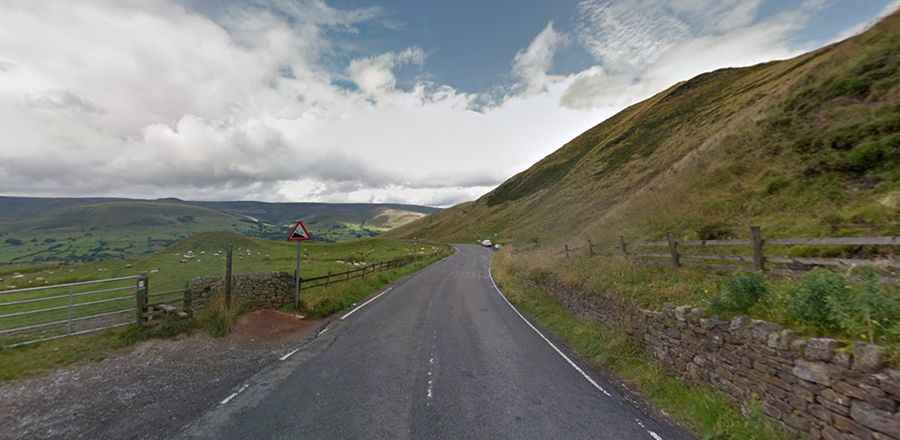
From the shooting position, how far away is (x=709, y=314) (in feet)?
21.3

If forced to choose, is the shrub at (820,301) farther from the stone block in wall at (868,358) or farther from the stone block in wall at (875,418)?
the stone block in wall at (875,418)

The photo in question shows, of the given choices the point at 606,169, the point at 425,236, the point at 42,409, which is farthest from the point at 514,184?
the point at 42,409

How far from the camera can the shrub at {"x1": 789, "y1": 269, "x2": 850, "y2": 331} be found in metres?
4.77

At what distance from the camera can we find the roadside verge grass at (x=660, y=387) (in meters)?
5.02

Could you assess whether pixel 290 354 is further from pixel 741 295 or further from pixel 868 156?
pixel 868 156

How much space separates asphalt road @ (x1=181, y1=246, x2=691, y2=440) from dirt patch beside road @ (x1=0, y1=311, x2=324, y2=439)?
531 mm

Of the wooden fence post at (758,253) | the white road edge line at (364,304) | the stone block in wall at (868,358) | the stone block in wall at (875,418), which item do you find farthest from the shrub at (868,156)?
→ the white road edge line at (364,304)

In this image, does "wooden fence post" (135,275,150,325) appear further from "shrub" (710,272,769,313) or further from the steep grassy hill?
the steep grassy hill

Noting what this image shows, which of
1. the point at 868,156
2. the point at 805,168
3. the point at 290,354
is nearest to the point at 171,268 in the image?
the point at 290,354

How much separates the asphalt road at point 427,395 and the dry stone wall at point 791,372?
1.40m

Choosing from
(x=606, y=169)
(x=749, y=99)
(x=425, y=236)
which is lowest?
(x=425, y=236)

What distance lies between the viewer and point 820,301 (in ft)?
16.3

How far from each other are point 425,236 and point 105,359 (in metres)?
123

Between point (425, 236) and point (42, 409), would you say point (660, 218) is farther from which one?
point (425, 236)
